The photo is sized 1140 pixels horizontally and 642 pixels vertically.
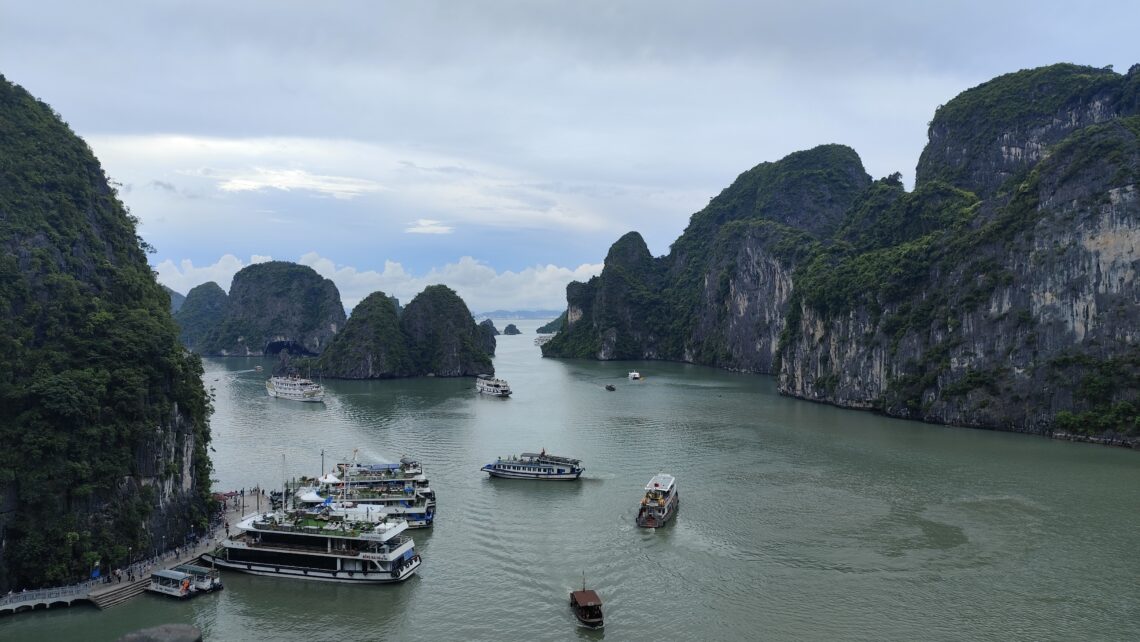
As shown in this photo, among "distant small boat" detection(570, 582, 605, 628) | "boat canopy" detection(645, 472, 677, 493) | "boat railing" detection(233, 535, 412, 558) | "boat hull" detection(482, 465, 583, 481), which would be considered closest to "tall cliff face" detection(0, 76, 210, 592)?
"boat railing" detection(233, 535, 412, 558)

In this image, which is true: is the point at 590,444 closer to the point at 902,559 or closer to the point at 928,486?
the point at 928,486

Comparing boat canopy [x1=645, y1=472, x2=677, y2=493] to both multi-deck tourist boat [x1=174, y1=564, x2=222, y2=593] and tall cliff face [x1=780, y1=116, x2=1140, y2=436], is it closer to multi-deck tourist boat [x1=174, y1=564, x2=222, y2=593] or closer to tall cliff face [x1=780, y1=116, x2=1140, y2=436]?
multi-deck tourist boat [x1=174, y1=564, x2=222, y2=593]

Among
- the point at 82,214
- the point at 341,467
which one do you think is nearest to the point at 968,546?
the point at 341,467

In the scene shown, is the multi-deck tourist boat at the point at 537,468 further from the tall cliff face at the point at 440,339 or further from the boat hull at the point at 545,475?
the tall cliff face at the point at 440,339

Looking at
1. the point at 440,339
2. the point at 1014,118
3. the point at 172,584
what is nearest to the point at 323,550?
the point at 172,584

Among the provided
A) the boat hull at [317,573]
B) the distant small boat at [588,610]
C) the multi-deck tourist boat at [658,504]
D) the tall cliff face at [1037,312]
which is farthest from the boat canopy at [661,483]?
the tall cliff face at [1037,312]

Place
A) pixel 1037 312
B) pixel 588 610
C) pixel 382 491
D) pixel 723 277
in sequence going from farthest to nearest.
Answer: pixel 723 277, pixel 1037 312, pixel 382 491, pixel 588 610

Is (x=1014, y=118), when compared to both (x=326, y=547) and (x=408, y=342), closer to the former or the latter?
(x=408, y=342)
